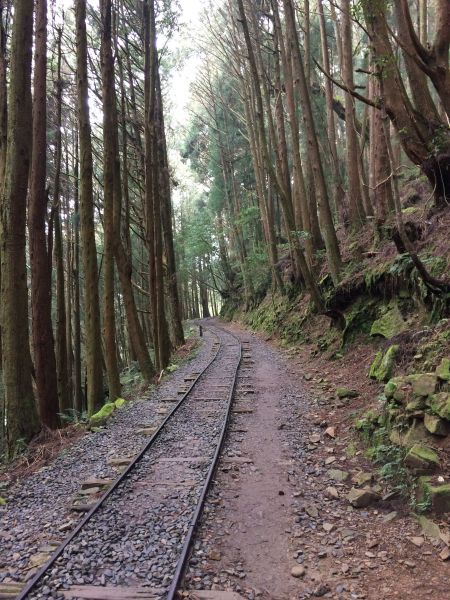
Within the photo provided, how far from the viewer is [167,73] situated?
20.1 m

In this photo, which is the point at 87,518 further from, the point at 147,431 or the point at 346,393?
the point at 346,393

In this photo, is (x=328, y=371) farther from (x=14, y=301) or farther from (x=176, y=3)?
(x=176, y=3)

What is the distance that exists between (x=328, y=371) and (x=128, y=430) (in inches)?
192

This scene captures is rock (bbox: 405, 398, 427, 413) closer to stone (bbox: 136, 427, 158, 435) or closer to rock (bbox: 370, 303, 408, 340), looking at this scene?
rock (bbox: 370, 303, 408, 340)

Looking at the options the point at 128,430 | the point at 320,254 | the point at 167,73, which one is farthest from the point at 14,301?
the point at 167,73

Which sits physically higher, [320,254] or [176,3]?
[176,3]

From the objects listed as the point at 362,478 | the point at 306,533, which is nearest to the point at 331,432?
the point at 362,478

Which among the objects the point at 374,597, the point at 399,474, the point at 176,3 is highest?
the point at 176,3

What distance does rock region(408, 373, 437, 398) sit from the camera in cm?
545

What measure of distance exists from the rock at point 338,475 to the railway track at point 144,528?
143 centimetres

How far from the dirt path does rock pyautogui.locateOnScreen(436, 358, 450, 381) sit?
1.38 m

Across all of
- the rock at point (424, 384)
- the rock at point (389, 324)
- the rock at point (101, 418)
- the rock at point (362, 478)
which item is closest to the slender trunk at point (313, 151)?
the rock at point (389, 324)

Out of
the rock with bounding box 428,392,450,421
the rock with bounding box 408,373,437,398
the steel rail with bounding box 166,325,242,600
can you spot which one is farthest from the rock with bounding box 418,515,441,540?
the steel rail with bounding box 166,325,242,600

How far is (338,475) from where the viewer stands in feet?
18.3
